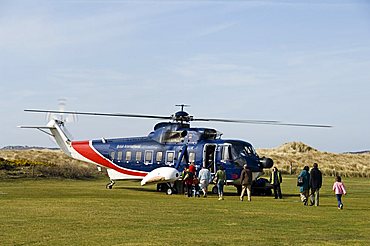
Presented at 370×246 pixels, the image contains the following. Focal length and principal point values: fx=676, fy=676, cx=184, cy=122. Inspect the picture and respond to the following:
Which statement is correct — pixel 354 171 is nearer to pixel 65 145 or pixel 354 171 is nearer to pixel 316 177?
pixel 65 145

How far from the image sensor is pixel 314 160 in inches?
3725

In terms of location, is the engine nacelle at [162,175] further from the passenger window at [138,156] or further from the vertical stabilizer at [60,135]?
the vertical stabilizer at [60,135]

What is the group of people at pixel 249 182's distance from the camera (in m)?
27.5

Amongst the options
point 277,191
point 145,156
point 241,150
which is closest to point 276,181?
point 277,191

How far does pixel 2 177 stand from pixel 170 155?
1466cm

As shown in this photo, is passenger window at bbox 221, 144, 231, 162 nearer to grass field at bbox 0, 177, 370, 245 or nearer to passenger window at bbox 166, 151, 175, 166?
passenger window at bbox 166, 151, 175, 166

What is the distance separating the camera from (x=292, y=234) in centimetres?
1659

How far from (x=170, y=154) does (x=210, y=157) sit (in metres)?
2.50

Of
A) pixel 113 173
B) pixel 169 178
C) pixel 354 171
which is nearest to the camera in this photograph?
pixel 169 178

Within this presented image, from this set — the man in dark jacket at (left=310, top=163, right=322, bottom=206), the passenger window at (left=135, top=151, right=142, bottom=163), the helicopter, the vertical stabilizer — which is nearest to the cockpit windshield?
the helicopter

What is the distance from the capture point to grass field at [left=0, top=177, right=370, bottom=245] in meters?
15.2

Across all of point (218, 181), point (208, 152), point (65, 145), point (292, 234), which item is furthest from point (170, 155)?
point (292, 234)

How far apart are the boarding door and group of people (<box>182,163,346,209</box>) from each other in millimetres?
338

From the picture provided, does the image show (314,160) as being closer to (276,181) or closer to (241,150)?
(241,150)
